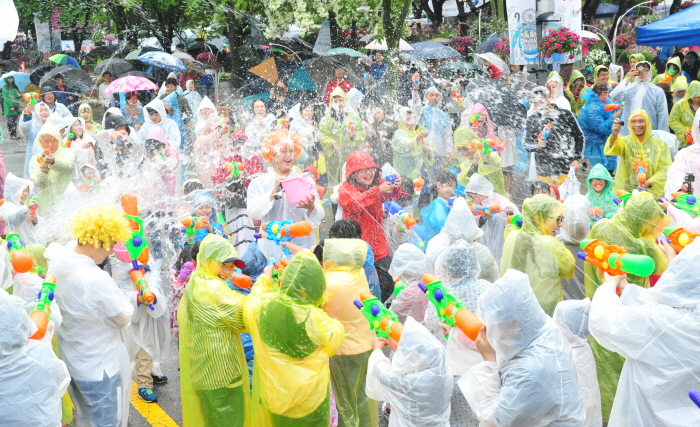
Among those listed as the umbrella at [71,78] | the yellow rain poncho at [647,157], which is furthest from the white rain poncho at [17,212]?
the umbrella at [71,78]

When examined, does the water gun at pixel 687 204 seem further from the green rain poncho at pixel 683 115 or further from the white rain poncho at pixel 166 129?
the white rain poncho at pixel 166 129

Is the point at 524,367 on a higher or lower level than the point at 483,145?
lower

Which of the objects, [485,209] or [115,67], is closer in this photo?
[485,209]

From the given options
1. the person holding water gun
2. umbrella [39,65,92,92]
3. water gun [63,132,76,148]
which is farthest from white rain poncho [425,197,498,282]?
umbrella [39,65,92,92]

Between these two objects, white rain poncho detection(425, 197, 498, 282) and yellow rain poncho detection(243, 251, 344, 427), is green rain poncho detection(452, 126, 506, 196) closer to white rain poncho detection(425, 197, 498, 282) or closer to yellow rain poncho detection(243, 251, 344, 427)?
white rain poncho detection(425, 197, 498, 282)

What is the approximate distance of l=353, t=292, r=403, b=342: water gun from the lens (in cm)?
370

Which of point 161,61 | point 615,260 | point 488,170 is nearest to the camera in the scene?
point 615,260

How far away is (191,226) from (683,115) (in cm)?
729

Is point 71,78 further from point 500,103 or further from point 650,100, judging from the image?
point 650,100

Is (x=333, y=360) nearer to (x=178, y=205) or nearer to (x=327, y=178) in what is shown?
(x=178, y=205)

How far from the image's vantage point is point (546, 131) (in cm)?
832

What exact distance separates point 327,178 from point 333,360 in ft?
15.8

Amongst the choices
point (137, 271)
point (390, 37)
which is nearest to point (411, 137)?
point (137, 271)

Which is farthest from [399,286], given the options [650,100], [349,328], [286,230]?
[650,100]
